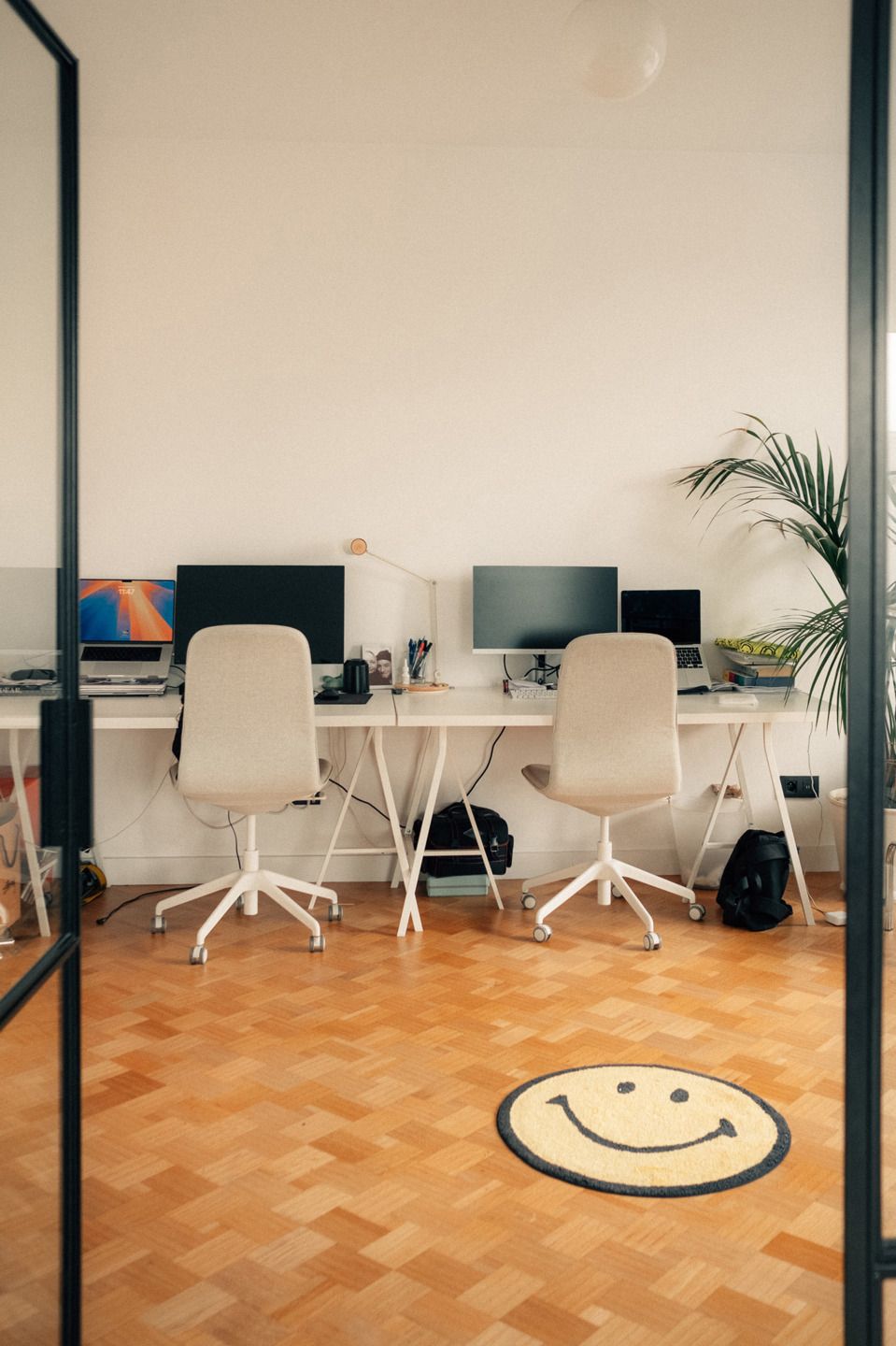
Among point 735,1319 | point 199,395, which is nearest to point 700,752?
point 199,395

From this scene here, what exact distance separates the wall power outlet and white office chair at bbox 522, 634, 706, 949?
1040 millimetres

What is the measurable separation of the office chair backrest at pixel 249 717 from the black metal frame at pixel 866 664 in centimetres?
247

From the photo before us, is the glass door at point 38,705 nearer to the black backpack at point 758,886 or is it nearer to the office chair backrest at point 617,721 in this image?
the office chair backrest at point 617,721

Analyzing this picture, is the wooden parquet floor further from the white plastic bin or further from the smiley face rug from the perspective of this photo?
the white plastic bin

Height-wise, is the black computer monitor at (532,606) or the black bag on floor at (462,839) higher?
the black computer monitor at (532,606)

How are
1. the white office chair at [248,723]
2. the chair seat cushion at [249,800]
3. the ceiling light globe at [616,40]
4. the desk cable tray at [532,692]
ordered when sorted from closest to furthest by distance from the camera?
the ceiling light globe at [616,40], the white office chair at [248,723], the chair seat cushion at [249,800], the desk cable tray at [532,692]

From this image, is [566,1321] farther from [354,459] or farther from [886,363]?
[354,459]

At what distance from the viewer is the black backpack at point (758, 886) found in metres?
3.99

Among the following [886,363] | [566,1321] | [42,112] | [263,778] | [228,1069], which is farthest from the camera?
[263,778]

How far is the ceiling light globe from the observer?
2822 millimetres

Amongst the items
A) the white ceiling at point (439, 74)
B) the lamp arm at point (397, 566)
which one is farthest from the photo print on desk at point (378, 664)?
the white ceiling at point (439, 74)

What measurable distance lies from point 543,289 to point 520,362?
0.30 meters

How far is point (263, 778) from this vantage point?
3.69 metres

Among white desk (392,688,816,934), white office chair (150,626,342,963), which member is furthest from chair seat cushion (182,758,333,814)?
white desk (392,688,816,934)
